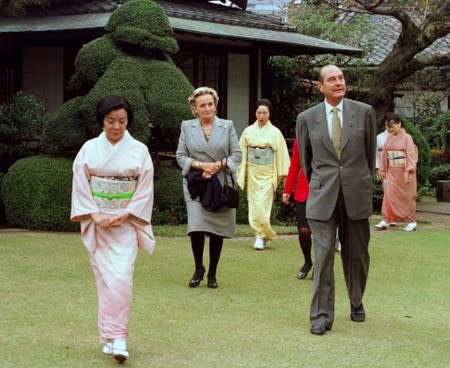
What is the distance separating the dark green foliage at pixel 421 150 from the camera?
21.2 m

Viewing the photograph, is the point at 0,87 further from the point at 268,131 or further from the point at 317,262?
the point at 317,262

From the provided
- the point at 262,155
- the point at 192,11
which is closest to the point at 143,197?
the point at 262,155

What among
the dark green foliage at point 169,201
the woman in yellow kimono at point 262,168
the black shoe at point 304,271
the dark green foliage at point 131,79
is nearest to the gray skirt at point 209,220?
the black shoe at point 304,271

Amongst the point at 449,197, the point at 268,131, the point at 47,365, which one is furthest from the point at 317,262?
the point at 449,197

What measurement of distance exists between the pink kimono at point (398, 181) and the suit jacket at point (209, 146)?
703 cm

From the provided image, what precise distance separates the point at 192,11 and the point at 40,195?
6165mm

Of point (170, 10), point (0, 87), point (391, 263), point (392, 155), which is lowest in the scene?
point (391, 263)

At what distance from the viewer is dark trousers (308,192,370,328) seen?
25.1 ft

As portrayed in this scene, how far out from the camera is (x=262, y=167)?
42.8ft

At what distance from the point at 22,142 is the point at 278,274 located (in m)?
7.63

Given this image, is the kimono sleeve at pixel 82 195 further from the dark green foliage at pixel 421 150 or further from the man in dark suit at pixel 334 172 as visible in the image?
the dark green foliage at pixel 421 150

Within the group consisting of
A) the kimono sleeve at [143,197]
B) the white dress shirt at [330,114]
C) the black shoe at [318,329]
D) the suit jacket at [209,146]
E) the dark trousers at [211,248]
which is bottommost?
the black shoe at [318,329]

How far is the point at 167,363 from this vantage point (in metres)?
6.45

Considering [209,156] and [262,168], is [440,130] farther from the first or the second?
[209,156]
